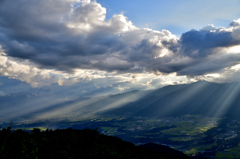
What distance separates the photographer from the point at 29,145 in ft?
135

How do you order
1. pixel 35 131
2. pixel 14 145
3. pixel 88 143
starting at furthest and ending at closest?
pixel 35 131, pixel 88 143, pixel 14 145

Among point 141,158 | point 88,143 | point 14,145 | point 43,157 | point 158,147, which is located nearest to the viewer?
point 14,145

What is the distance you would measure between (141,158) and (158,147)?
146m

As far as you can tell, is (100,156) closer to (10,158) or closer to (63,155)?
(63,155)

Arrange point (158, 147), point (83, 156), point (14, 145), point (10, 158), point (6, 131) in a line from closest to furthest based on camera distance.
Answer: point (10, 158), point (14, 145), point (83, 156), point (6, 131), point (158, 147)

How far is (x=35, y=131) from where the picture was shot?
285 feet

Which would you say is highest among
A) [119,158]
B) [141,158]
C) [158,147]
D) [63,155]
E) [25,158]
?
[25,158]

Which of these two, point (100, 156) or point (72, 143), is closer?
point (100, 156)

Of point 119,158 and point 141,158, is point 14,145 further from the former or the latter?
point 141,158

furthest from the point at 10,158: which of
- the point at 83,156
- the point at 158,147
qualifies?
the point at 158,147

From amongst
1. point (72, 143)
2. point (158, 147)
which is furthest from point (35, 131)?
point (158, 147)

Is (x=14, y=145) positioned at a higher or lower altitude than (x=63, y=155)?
higher

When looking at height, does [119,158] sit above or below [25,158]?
below

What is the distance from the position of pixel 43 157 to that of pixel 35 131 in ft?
171
